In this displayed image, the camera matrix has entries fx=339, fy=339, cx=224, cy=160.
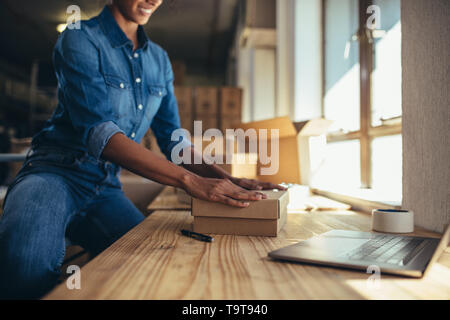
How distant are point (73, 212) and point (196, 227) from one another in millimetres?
458

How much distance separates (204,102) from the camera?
4.93m

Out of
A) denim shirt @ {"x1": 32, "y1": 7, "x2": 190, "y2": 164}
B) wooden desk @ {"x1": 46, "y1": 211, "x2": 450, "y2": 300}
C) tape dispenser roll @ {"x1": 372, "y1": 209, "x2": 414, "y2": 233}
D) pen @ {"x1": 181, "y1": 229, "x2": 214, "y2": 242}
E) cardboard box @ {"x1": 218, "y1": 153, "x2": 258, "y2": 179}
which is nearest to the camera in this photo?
wooden desk @ {"x1": 46, "y1": 211, "x2": 450, "y2": 300}

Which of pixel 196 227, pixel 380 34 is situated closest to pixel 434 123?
pixel 196 227

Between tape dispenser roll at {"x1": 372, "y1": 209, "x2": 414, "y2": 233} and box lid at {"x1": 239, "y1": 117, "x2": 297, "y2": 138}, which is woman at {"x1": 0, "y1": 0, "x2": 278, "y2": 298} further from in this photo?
box lid at {"x1": 239, "y1": 117, "x2": 297, "y2": 138}

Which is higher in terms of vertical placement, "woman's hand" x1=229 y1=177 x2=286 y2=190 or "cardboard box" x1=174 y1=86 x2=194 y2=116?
"cardboard box" x1=174 y1=86 x2=194 y2=116

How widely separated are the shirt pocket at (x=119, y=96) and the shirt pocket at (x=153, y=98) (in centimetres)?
9

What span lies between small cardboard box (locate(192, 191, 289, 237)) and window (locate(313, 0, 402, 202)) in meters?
0.56

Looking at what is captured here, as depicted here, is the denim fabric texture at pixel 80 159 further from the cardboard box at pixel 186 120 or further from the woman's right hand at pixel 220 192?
the cardboard box at pixel 186 120

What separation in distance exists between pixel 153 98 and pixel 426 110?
3.04 feet

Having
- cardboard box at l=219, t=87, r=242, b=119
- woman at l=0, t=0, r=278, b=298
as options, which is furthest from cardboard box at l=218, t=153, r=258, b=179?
cardboard box at l=219, t=87, r=242, b=119

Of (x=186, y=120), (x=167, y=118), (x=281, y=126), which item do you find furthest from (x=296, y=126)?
(x=186, y=120)

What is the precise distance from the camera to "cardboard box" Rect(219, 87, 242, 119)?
4926 millimetres
